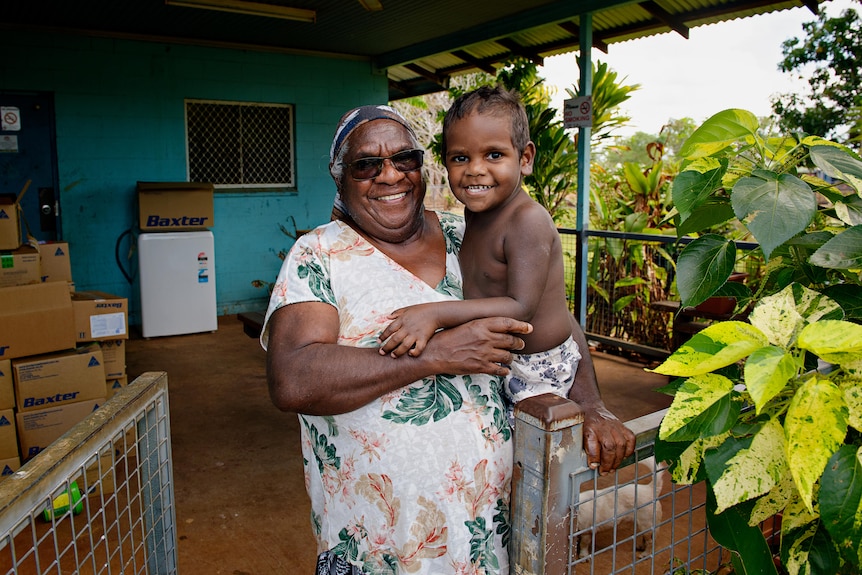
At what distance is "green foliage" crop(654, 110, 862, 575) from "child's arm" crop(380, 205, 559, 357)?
47cm

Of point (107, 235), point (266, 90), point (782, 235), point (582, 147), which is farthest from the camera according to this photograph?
point (266, 90)

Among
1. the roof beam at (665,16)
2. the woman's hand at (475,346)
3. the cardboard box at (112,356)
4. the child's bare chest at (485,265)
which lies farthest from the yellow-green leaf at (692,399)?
the roof beam at (665,16)

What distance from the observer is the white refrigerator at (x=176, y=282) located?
20.5 ft

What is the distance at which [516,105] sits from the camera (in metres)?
1.72

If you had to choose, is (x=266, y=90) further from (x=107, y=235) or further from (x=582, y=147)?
(x=582, y=147)

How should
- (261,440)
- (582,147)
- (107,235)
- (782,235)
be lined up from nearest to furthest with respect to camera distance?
1. (782,235)
2. (261,440)
3. (582,147)
4. (107,235)

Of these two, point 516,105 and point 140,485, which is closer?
point 140,485

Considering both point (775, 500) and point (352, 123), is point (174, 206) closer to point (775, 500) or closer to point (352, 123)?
point (352, 123)

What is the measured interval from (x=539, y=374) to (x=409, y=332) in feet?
1.48

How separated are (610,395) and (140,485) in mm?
4047

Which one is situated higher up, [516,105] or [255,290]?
[516,105]

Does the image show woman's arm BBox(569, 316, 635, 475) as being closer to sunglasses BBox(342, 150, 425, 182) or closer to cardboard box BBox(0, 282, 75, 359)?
sunglasses BBox(342, 150, 425, 182)

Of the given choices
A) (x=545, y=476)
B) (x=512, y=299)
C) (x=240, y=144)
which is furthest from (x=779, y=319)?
(x=240, y=144)

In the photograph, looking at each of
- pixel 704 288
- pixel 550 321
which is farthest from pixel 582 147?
pixel 704 288
